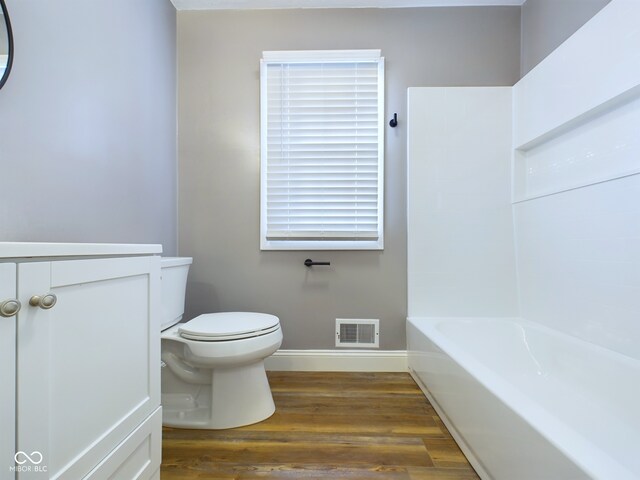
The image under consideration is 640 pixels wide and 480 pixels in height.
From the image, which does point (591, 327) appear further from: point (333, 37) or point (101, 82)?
point (101, 82)

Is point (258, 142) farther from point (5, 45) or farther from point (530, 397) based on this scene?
point (530, 397)

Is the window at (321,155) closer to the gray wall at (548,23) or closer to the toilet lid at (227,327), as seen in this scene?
the toilet lid at (227,327)

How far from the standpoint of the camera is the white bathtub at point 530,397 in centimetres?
73

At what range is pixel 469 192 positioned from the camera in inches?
75.2

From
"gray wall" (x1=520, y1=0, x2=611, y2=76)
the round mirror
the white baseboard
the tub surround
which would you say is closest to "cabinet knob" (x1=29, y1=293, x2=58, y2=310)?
the round mirror

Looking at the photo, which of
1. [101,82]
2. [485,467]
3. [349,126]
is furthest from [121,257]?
[349,126]

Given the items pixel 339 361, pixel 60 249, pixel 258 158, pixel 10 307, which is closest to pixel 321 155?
pixel 258 158

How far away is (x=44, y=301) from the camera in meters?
→ 0.57

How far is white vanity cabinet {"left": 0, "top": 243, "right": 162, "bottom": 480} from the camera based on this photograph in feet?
1.75

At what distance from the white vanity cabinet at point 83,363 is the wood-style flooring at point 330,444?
0.98 ft

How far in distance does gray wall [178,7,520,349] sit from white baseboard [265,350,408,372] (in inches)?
2.3

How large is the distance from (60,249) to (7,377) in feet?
0.78

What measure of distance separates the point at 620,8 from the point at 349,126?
1.23m

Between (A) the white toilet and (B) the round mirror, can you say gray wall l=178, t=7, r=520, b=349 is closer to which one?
(A) the white toilet
